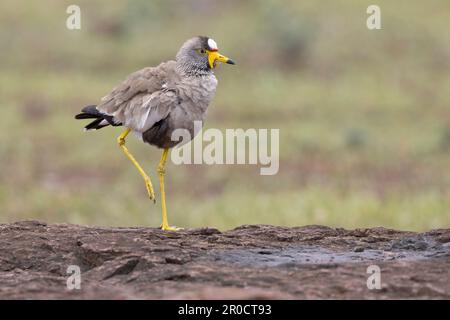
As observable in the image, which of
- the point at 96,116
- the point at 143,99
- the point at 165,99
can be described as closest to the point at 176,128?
the point at 165,99

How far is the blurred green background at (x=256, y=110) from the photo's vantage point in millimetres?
12836

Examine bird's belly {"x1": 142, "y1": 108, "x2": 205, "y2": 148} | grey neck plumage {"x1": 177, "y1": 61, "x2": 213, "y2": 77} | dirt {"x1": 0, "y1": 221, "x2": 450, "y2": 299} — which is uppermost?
grey neck plumage {"x1": 177, "y1": 61, "x2": 213, "y2": 77}

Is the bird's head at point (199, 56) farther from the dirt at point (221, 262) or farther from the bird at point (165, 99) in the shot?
the dirt at point (221, 262)

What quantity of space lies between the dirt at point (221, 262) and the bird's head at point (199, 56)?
126 cm

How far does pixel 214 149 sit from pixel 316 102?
20.4 ft

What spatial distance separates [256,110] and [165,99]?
12990 millimetres

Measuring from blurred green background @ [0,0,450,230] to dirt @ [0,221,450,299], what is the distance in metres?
5.16

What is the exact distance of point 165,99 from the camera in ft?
21.7

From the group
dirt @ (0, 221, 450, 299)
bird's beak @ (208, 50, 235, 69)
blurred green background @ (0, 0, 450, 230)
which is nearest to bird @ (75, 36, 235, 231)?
bird's beak @ (208, 50, 235, 69)

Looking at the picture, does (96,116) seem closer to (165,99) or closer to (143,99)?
(143,99)

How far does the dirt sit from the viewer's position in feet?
15.7

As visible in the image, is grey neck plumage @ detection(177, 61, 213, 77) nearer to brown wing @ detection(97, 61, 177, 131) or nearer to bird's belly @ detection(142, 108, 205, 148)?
brown wing @ detection(97, 61, 177, 131)

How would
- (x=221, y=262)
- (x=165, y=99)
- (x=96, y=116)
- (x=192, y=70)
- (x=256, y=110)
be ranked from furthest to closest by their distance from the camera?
(x=256, y=110), (x=96, y=116), (x=192, y=70), (x=165, y=99), (x=221, y=262)
